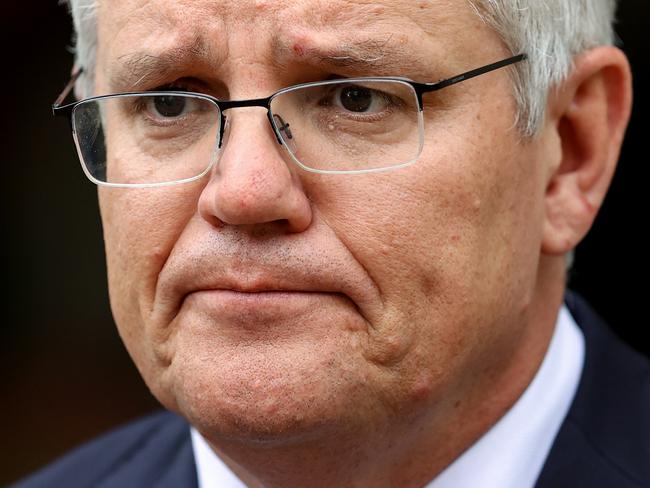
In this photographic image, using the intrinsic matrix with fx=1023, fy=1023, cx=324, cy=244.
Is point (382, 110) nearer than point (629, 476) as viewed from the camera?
Yes

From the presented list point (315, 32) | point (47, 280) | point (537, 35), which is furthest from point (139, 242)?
point (47, 280)

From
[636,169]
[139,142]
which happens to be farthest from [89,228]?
[139,142]

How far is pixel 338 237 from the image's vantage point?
2.17 meters

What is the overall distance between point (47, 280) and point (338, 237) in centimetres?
539

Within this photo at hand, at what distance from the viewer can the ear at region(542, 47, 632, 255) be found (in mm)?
2523

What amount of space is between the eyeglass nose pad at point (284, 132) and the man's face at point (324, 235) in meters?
0.02

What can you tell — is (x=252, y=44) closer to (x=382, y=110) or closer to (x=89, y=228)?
(x=382, y=110)

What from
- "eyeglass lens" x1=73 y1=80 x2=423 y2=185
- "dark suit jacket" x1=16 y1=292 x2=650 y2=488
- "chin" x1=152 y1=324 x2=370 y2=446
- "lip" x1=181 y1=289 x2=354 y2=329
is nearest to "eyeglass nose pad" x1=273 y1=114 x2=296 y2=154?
"eyeglass lens" x1=73 y1=80 x2=423 y2=185

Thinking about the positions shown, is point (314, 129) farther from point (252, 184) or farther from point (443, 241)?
point (443, 241)

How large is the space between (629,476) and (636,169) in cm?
264

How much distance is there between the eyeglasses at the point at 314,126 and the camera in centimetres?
219

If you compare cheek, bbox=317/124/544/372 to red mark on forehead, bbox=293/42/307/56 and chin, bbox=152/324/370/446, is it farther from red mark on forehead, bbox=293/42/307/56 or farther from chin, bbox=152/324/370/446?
red mark on forehead, bbox=293/42/307/56

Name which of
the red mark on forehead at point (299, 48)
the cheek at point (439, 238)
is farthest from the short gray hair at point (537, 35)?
the red mark on forehead at point (299, 48)

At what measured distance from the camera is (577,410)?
2.61 metres
